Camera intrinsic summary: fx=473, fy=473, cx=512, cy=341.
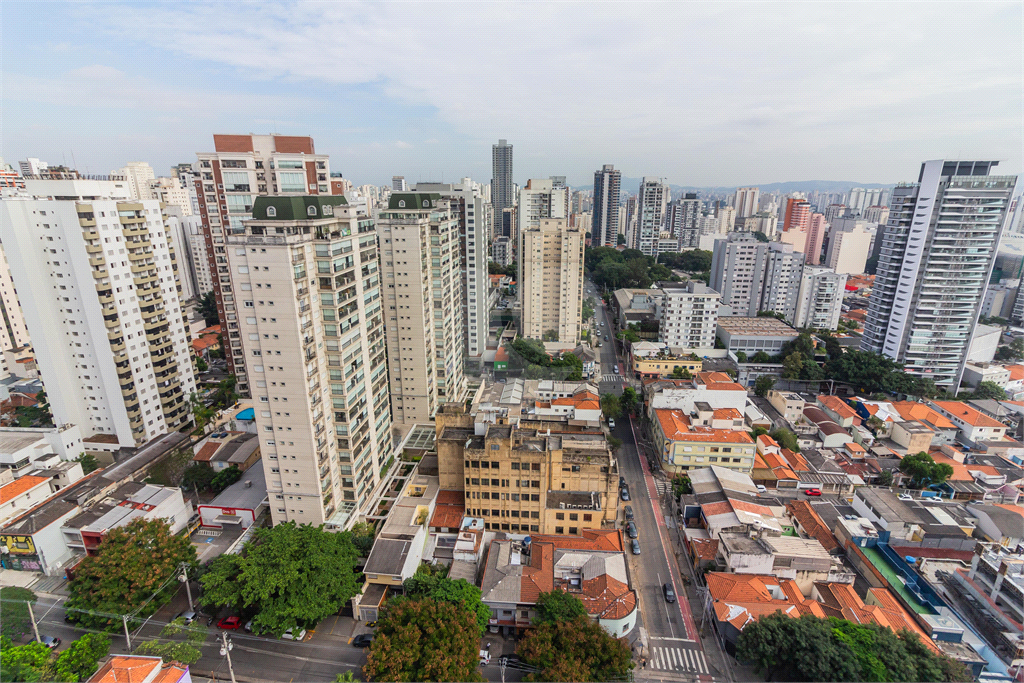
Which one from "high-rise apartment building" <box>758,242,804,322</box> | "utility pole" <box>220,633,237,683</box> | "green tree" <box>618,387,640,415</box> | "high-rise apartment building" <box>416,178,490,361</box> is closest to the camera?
"utility pole" <box>220,633,237,683</box>

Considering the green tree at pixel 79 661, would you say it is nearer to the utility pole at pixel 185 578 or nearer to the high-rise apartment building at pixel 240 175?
the utility pole at pixel 185 578

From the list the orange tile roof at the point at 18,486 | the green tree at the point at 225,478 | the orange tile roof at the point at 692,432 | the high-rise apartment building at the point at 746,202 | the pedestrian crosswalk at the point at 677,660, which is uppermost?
the high-rise apartment building at the point at 746,202

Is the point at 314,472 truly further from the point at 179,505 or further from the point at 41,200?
the point at 41,200

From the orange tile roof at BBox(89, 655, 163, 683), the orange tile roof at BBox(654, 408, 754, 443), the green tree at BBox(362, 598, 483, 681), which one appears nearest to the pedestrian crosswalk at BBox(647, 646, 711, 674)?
the green tree at BBox(362, 598, 483, 681)

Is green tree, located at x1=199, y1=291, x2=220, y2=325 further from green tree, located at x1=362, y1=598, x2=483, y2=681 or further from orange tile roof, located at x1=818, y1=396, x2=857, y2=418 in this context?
orange tile roof, located at x1=818, y1=396, x2=857, y2=418

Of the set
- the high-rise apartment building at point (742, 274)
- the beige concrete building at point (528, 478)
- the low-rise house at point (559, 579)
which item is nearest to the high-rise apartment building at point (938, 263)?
the high-rise apartment building at point (742, 274)
